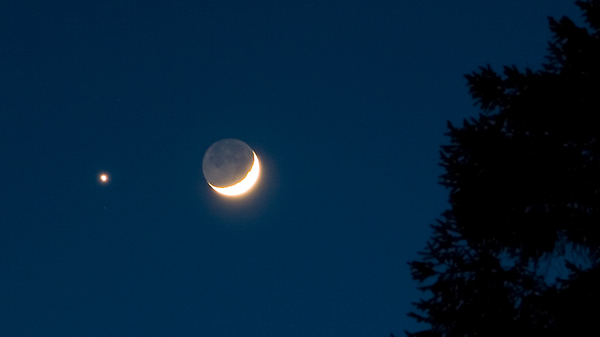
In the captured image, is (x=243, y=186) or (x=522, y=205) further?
(x=243, y=186)

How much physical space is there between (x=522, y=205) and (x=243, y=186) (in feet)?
63.3

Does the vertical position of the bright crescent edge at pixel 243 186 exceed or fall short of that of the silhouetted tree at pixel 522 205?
it exceeds it

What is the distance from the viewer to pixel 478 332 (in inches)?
270

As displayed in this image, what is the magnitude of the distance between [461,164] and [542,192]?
1132 millimetres

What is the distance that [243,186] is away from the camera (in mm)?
25781

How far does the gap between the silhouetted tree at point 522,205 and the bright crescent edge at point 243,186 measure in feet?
57.4

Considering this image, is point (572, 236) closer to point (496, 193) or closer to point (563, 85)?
point (496, 193)

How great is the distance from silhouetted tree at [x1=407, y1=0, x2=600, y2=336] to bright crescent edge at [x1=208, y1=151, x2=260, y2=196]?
1750 cm

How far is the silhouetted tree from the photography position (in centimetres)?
695

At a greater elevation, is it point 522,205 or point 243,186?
point 243,186

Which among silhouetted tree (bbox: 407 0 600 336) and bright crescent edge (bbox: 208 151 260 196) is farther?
bright crescent edge (bbox: 208 151 260 196)

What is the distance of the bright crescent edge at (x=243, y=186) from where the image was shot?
24.8 metres

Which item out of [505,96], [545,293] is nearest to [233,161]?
[505,96]

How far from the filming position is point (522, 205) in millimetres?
7383
